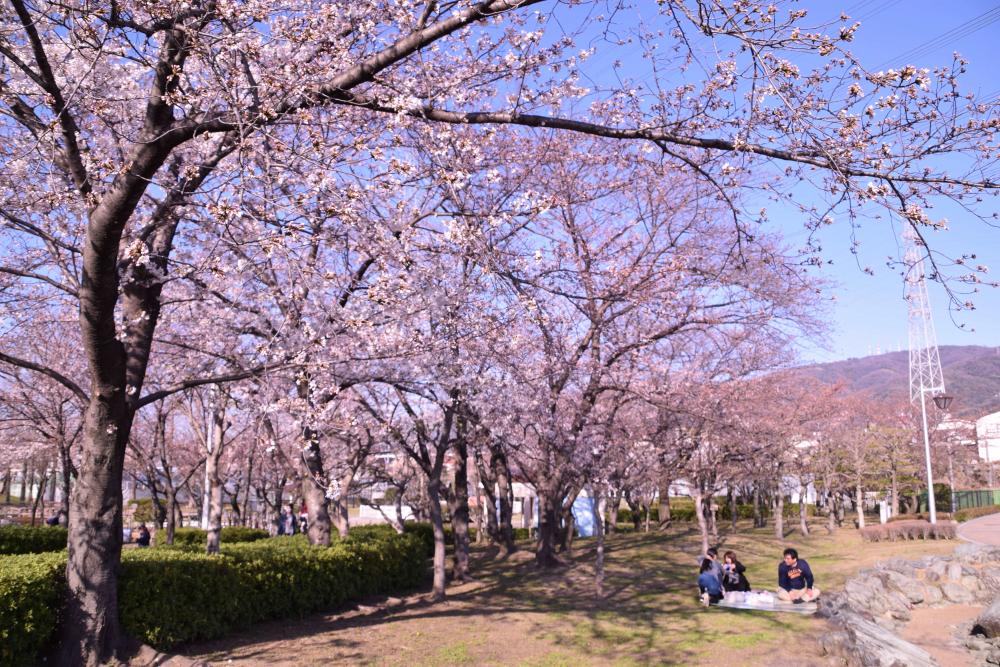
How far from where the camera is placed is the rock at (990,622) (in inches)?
498

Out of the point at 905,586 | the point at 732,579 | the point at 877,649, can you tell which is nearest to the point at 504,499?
the point at 732,579

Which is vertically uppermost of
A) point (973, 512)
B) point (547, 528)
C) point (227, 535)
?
point (547, 528)

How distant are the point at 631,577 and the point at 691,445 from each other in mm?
3330

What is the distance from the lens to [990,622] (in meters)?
12.8

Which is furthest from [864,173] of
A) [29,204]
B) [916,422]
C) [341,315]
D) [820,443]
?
[916,422]

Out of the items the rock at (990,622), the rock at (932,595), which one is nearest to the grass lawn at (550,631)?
the rock at (932,595)

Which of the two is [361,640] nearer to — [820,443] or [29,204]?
[29,204]

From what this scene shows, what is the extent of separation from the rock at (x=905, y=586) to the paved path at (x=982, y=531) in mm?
7045

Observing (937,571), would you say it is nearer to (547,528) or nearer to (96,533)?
(547,528)

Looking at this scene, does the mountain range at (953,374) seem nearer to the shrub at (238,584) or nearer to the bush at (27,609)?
the shrub at (238,584)

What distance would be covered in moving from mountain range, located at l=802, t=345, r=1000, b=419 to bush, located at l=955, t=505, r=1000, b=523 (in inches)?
1541

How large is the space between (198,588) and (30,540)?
1079 centimetres

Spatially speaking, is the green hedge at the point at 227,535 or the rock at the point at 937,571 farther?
the green hedge at the point at 227,535

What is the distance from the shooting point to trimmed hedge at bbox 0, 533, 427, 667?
23.5 feet
